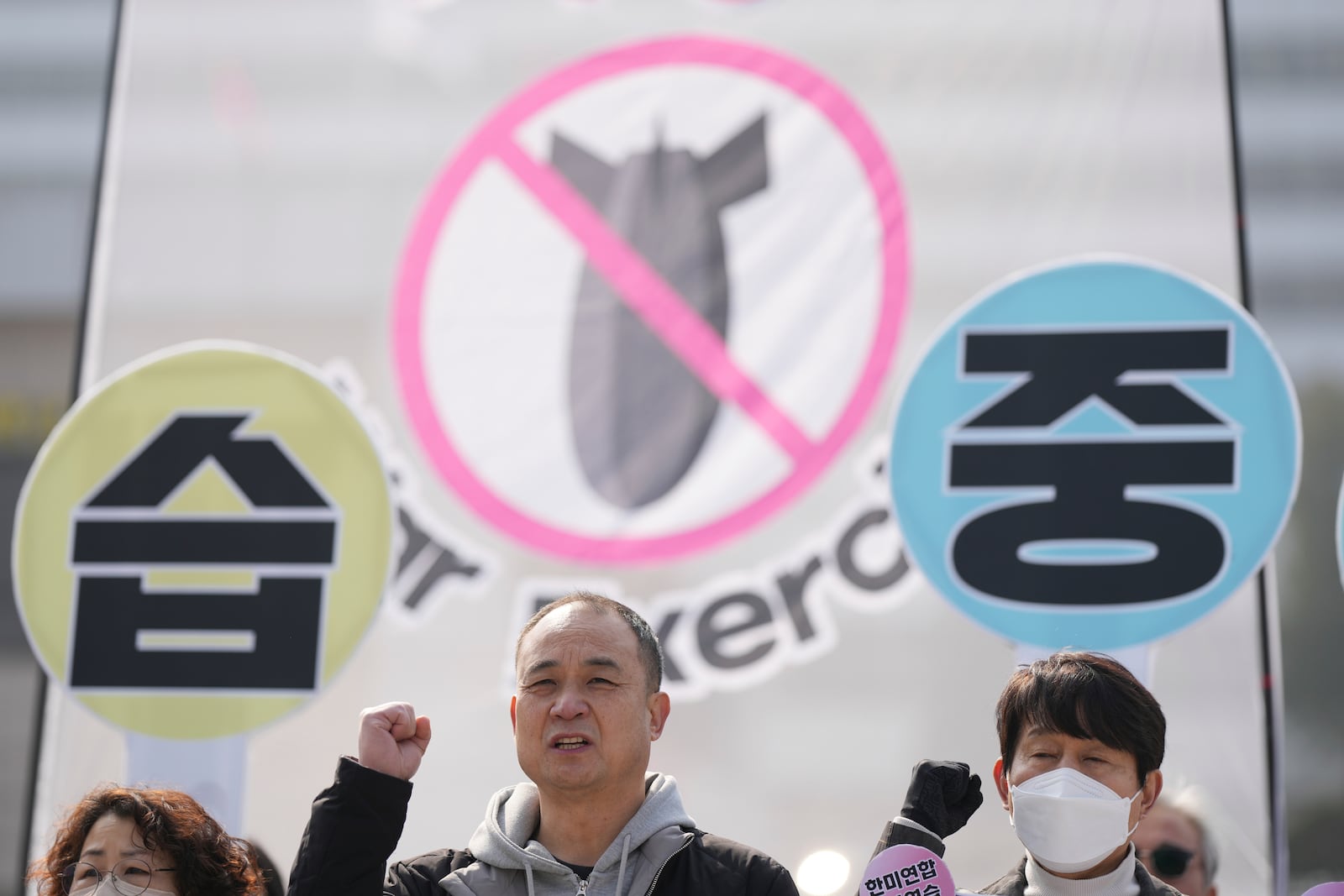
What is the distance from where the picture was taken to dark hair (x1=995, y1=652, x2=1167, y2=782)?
1.79 meters

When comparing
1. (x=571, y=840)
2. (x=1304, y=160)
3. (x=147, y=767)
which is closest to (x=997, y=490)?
(x=1304, y=160)

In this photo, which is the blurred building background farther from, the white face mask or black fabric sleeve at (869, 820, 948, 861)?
black fabric sleeve at (869, 820, 948, 861)

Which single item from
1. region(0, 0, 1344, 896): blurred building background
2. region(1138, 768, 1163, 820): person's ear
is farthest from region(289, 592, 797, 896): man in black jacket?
region(0, 0, 1344, 896): blurred building background

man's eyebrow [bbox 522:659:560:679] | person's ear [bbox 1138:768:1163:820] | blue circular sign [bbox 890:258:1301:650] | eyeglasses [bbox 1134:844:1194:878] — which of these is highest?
blue circular sign [bbox 890:258:1301:650]

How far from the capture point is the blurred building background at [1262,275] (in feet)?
8.18

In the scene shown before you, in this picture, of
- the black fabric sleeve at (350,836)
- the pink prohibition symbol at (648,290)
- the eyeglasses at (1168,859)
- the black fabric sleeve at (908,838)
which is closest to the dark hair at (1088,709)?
the black fabric sleeve at (908,838)

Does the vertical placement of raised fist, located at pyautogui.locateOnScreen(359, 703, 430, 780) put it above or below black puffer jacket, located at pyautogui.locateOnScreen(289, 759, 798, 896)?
above

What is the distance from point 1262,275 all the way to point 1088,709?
1191 mm

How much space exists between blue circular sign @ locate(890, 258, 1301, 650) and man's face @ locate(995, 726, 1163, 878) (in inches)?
28.5

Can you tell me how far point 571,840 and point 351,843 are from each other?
0.28 metres

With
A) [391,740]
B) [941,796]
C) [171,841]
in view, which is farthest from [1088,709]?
[171,841]

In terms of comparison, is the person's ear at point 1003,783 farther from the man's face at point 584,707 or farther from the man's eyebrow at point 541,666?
the man's eyebrow at point 541,666

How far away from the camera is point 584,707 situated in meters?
1.87

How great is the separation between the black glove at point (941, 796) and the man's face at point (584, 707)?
0.34 metres
